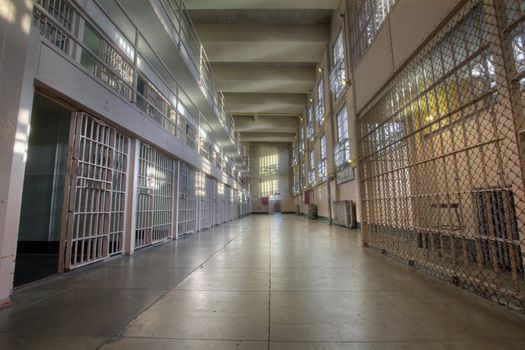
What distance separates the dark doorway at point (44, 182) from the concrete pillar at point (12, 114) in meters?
4.03

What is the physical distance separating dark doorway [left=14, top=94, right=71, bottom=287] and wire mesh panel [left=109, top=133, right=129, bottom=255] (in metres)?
1.88

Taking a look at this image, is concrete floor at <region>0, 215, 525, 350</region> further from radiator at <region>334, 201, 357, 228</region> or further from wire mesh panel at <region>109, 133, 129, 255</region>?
radiator at <region>334, 201, 357, 228</region>

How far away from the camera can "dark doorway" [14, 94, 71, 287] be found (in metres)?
6.38

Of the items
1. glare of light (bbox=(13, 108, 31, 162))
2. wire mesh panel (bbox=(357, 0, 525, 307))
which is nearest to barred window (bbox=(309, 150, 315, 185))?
wire mesh panel (bbox=(357, 0, 525, 307))

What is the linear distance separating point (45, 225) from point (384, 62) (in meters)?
8.75

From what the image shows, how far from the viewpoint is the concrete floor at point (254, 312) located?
196 centimetres

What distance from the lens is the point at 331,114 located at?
14.1m

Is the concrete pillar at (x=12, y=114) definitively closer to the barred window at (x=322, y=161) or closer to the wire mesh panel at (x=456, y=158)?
the wire mesh panel at (x=456, y=158)

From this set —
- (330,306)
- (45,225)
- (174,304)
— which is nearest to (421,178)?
(330,306)

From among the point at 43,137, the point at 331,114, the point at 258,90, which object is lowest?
the point at 43,137

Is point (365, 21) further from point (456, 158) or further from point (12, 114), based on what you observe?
point (12, 114)

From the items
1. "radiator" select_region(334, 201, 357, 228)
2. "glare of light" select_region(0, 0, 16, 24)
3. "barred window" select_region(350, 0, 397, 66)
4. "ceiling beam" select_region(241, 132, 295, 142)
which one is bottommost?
"radiator" select_region(334, 201, 357, 228)

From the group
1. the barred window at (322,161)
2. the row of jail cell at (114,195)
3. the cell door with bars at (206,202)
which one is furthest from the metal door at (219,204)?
the barred window at (322,161)

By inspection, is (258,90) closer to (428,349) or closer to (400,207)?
(400,207)
